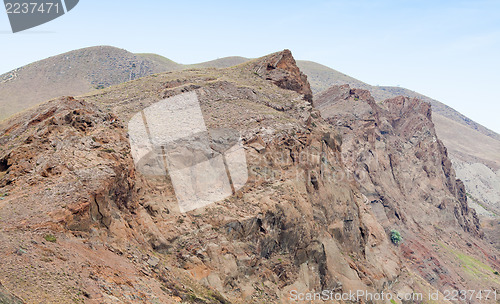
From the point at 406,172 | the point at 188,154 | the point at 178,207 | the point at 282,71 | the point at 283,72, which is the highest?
the point at 282,71

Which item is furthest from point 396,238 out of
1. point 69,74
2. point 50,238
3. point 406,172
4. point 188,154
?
point 69,74

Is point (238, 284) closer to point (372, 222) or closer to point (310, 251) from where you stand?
point (310, 251)

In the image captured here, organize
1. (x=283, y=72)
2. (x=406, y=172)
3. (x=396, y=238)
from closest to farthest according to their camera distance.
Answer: (x=283, y=72), (x=396, y=238), (x=406, y=172)

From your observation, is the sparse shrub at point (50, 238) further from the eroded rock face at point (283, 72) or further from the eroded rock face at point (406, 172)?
the eroded rock face at point (406, 172)

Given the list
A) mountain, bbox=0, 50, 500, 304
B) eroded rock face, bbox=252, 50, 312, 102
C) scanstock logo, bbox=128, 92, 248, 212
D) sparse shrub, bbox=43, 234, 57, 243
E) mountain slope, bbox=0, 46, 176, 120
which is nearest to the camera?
sparse shrub, bbox=43, 234, 57, 243

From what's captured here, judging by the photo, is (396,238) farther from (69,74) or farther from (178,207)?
(69,74)

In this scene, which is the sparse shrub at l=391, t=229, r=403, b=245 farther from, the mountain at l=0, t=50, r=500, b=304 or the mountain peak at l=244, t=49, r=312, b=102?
the mountain peak at l=244, t=49, r=312, b=102

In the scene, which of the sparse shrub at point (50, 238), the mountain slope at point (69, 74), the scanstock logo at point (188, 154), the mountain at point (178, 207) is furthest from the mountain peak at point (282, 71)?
the mountain slope at point (69, 74)

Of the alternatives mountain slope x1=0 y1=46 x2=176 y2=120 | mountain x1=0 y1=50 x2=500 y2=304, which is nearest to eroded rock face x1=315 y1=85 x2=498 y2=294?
mountain x1=0 y1=50 x2=500 y2=304
